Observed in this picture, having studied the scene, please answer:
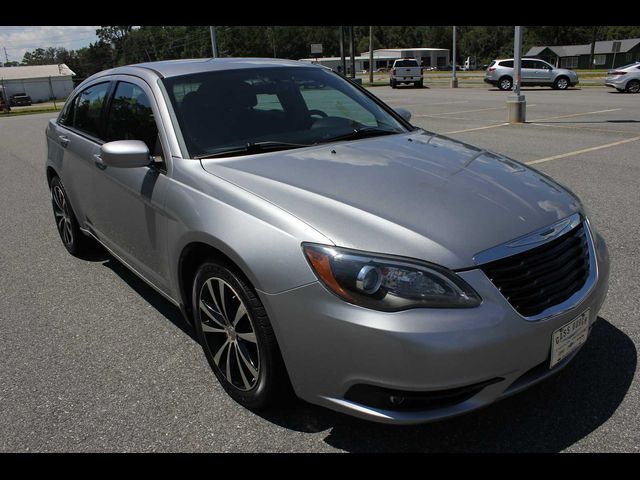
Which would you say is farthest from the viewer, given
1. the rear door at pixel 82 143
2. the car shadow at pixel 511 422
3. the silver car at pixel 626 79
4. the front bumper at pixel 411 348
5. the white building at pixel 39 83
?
the white building at pixel 39 83

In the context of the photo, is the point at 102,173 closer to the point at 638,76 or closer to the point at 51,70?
the point at 638,76

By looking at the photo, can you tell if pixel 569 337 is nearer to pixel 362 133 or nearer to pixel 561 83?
pixel 362 133

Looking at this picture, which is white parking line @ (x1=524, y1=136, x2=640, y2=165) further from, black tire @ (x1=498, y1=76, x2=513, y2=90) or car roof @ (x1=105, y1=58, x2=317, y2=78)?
black tire @ (x1=498, y1=76, x2=513, y2=90)

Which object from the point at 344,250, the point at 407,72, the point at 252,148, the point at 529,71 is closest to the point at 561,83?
the point at 529,71

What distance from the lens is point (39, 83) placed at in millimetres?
77062

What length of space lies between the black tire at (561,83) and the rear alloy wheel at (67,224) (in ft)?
94.0

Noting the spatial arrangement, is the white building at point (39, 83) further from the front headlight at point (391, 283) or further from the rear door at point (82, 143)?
the front headlight at point (391, 283)

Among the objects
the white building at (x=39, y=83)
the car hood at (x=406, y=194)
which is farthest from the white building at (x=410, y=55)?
the car hood at (x=406, y=194)

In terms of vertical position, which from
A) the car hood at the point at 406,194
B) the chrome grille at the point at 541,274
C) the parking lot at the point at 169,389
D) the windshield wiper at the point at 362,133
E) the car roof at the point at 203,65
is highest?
the car roof at the point at 203,65

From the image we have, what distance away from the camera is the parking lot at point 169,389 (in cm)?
253

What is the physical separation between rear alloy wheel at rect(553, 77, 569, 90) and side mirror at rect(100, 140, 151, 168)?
29.8 meters

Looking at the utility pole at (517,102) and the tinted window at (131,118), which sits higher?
the tinted window at (131,118)
